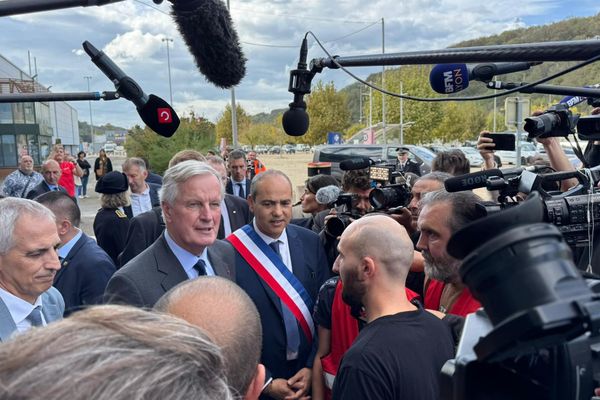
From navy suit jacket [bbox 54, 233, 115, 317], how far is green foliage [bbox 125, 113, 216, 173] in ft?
55.9

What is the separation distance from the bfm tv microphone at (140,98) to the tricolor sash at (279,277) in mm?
974

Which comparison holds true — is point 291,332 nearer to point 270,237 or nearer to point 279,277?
point 279,277

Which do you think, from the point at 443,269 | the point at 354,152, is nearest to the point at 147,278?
the point at 443,269

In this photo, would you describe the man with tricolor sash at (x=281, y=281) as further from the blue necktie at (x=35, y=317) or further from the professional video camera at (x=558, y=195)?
the professional video camera at (x=558, y=195)

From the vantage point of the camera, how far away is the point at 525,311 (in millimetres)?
711

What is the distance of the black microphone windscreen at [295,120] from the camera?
9.14ft

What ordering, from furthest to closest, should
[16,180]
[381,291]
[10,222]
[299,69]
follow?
[16,180]
[299,69]
[10,222]
[381,291]

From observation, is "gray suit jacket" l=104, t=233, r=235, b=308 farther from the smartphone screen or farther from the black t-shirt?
the smartphone screen

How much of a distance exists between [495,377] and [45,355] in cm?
69

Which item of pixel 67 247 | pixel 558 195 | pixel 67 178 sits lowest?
pixel 67 178

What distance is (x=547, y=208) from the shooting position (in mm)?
1992

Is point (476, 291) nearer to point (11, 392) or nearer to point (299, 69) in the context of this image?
point (11, 392)

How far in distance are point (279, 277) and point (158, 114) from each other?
3.99ft

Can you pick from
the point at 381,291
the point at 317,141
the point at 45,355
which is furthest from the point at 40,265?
the point at 317,141
